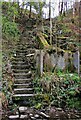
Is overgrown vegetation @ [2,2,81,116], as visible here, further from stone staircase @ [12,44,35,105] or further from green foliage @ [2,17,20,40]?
stone staircase @ [12,44,35,105]

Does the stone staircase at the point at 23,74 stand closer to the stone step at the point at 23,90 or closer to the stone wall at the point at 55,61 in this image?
the stone step at the point at 23,90

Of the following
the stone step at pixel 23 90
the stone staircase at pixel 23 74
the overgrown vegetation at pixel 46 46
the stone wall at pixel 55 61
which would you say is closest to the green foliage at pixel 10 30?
the overgrown vegetation at pixel 46 46

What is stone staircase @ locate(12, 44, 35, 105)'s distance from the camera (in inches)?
145

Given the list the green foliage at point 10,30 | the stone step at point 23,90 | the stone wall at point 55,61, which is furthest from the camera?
the stone wall at point 55,61

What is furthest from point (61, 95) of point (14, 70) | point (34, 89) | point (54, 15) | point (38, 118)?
point (54, 15)

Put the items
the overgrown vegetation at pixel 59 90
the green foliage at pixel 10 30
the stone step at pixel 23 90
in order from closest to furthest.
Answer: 1. the overgrown vegetation at pixel 59 90
2. the stone step at pixel 23 90
3. the green foliage at pixel 10 30

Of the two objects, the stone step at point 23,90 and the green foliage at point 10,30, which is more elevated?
A: the green foliage at point 10,30

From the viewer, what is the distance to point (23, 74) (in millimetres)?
4277

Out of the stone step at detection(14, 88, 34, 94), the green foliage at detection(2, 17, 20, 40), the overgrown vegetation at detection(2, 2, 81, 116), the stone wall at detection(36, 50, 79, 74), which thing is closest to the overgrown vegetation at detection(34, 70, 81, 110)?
the overgrown vegetation at detection(2, 2, 81, 116)

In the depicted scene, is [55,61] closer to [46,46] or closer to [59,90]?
[46,46]

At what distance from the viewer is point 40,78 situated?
4000 mm

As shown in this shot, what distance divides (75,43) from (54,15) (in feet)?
2.34

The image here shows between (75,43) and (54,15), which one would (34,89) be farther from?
(54,15)

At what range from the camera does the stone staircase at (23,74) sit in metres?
3.68
